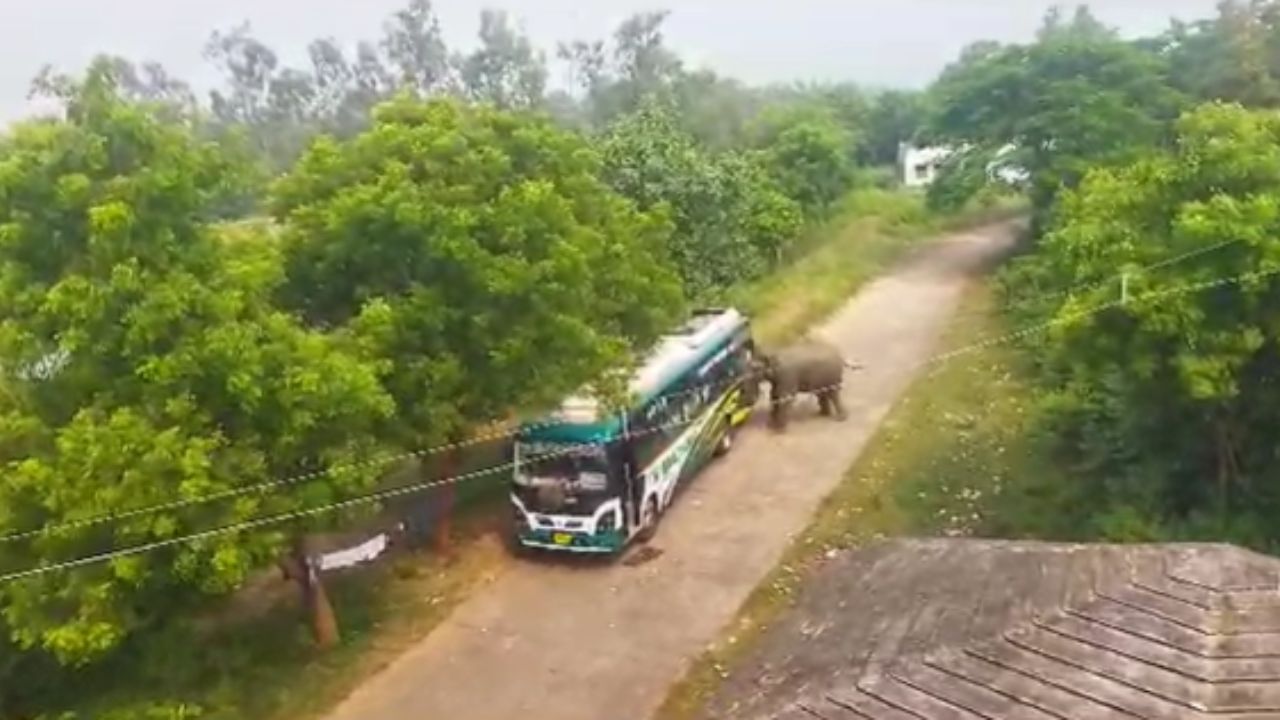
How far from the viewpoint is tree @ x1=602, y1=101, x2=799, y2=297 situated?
23.8m

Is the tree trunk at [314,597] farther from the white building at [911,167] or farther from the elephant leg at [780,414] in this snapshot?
the white building at [911,167]

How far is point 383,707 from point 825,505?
22.0 feet

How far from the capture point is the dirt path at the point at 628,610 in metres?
12.8

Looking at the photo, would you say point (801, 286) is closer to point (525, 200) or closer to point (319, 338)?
point (525, 200)

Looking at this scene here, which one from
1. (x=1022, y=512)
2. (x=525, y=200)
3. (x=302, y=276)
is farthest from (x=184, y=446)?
(x=1022, y=512)

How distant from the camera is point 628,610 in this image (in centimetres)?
1445

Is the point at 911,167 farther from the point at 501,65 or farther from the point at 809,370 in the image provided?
the point at 809,370

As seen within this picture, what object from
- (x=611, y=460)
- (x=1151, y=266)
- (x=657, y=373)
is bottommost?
(x=611, y=460)

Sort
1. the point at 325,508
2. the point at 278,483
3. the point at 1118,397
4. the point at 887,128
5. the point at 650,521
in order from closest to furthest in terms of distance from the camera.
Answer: the point at 278,483 < the point at 325,508 < the point at 1118,397 < the point at 650,521 < the point at 887,128

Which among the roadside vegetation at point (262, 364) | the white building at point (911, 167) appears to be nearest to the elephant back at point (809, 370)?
the roadside vegetation at point (262, 364)

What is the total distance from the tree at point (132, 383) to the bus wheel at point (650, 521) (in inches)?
186

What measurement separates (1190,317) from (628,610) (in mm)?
6799

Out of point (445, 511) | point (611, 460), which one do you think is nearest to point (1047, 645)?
point (611, 460)

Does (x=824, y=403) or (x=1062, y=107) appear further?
(x=1062, y=107)
